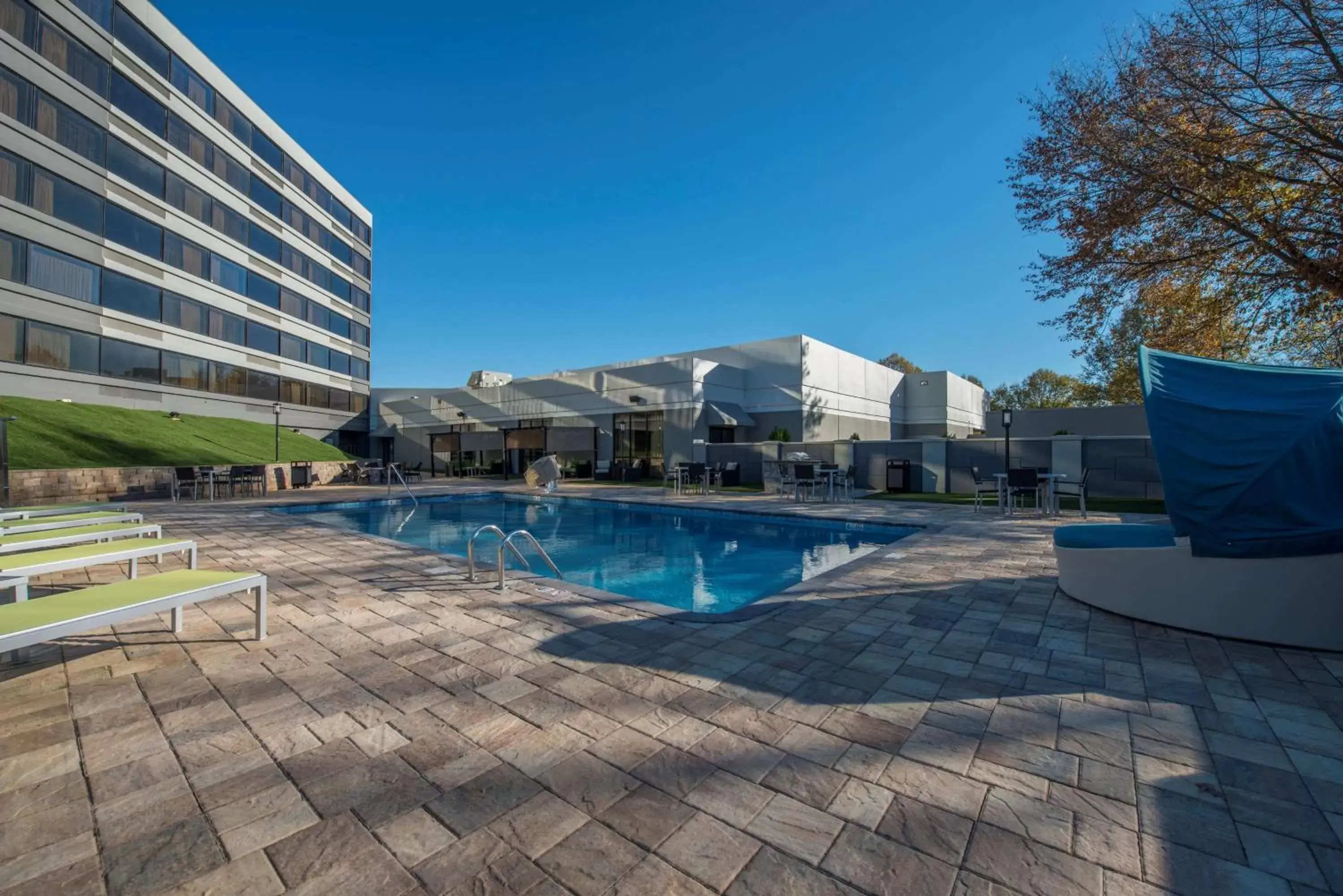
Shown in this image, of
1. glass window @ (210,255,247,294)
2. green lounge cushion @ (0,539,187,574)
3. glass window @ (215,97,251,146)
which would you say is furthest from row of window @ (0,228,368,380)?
green lounge cushion @ (0,539,187,574)

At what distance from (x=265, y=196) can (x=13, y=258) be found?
12382 mm

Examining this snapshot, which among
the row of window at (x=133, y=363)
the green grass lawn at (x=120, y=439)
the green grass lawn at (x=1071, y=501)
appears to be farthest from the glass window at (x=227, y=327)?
the green grass lawn at (x=1071, y=501)

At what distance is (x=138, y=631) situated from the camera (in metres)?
4.27

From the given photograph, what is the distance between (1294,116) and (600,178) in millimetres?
17829

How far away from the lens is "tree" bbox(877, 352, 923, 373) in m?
60.1

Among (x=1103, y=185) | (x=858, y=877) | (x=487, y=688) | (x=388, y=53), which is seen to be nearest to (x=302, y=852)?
(x=487, y=688)

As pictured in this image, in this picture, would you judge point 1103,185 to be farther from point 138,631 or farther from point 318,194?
point 318,194

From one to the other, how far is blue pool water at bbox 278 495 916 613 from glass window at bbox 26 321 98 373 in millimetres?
11759

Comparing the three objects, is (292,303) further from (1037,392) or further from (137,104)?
(1037,392)

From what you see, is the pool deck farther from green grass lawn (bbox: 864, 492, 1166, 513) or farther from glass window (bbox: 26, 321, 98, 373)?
glass window (bbox: 26, 321, 98, 373)

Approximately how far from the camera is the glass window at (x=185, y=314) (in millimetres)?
22000

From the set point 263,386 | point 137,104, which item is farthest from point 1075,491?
point 137,104

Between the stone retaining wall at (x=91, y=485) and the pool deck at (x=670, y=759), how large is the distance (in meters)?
14.0

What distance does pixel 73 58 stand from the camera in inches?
719
